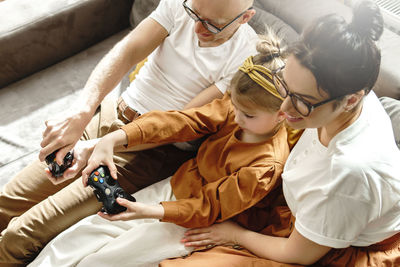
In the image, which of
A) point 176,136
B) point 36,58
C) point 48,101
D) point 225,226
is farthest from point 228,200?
point 36,58

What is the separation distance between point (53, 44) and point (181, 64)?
0.70 metres

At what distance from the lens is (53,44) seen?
1725 mm

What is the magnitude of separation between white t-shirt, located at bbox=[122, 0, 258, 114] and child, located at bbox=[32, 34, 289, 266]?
146 millimetres

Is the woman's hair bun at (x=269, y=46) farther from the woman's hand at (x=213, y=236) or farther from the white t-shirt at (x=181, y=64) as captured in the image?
the woman's hand at (x=213, y=236)

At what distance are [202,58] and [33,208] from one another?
2.45 feet

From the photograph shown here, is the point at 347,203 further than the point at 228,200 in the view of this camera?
No

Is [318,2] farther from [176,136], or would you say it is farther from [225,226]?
[225,226]

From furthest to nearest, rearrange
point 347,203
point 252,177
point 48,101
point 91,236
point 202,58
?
point 48,101, point 202,58, point 91,236, point 252,177, point 347,203

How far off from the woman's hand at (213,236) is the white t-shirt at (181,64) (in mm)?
451

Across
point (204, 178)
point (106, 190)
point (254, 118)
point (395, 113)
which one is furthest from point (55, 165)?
point (395, 113)

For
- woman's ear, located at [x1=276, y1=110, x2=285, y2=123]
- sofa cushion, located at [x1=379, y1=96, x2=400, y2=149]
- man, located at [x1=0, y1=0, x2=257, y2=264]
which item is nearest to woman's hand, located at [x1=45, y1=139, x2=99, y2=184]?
man, located at [x1=0, y1=0, x2=257, y2=264]

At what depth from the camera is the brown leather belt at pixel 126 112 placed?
1.41m

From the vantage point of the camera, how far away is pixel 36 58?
5.61ft

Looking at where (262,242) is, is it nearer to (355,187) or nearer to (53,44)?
(355,187)
